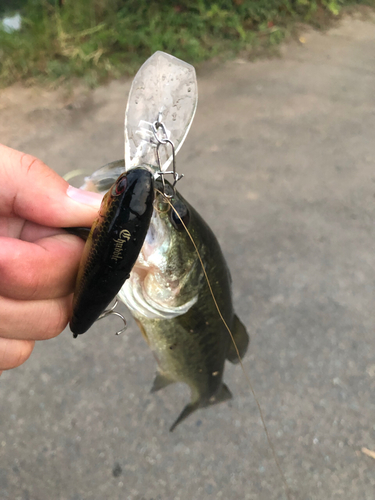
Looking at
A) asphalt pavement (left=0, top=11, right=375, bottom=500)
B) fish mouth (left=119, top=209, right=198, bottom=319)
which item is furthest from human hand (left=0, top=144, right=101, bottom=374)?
asphalt pavement (left=0, top=11, right=375, bottom=500)

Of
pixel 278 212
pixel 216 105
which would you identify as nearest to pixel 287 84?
pixel 216 105

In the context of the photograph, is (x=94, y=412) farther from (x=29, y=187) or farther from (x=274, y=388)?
(x=29, y=187)

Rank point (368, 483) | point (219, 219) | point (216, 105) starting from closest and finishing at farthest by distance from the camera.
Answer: point (368, 483), point (219, 219), point (216, 105)

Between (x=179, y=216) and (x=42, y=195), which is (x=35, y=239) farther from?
(x=179, y=216)

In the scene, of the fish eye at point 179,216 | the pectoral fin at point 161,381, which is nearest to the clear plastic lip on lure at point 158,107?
the fish eye at point 179,216

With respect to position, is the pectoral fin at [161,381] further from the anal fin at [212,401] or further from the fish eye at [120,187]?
the fish eye at [120,187]

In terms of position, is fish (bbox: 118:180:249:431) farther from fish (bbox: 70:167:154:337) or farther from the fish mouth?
fish (bbox: 70:167:154:337)
